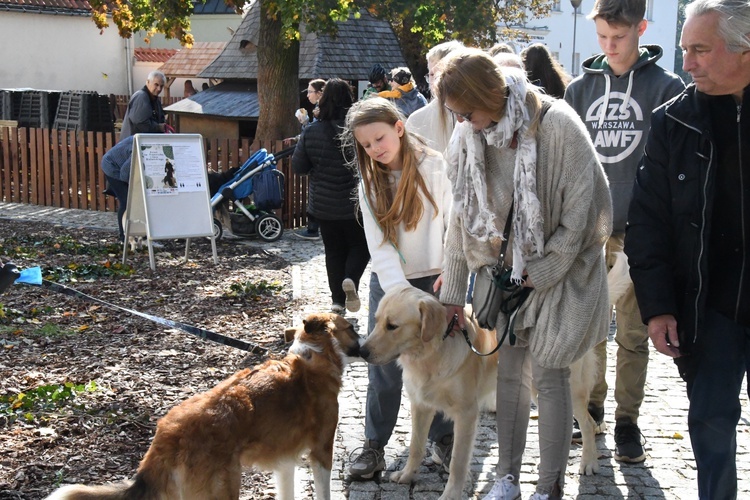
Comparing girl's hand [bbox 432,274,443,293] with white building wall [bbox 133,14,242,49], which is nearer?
girl's hand [bbox 432,274,443,293]

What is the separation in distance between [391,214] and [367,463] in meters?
1.42

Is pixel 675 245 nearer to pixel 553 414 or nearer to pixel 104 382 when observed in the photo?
pixel 553 414

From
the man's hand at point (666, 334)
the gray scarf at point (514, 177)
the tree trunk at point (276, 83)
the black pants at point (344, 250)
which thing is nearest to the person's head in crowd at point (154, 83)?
the tree trunk at point (276, 83)

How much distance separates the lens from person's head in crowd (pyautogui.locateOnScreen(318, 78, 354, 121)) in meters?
8.84

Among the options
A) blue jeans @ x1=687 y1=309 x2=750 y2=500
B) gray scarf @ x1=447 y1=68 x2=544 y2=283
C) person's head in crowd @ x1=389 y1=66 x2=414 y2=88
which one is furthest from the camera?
person's head in crowd @ x1=389 y1=66 x2=414 y2=88

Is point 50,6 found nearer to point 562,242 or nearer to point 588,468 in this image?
point 588,468

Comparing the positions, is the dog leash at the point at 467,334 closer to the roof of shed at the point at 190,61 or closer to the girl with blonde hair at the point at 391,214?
the girl with blonde hair at the point at 391,214

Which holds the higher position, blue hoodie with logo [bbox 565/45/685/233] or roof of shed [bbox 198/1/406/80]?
roof of shed [bbox 198/1/406/80]

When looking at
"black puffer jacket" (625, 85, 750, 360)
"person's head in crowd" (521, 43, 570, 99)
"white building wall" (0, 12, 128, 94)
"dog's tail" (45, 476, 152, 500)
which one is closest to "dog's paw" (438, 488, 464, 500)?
"black puffer jacket" (625, 85, 750, 360)

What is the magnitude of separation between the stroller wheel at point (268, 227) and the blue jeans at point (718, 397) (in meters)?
10.0

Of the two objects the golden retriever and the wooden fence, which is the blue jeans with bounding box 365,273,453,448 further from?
the wooden fence

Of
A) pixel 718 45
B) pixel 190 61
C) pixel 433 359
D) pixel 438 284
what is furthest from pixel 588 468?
A: pixel 190 61

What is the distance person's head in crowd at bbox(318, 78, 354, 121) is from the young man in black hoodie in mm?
3897

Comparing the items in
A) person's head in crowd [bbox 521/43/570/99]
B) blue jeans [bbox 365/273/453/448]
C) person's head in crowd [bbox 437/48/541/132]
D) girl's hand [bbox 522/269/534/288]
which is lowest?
blue jeans [bbox 365/273/453/448]
